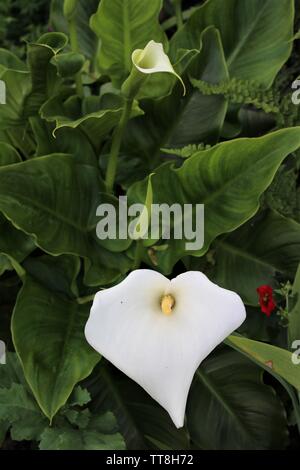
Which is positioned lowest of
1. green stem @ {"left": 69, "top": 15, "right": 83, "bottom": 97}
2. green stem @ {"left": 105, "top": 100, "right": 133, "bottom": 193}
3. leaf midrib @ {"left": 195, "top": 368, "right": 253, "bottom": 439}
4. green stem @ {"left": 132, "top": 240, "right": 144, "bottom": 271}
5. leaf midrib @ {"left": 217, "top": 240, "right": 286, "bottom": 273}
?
leaf midrib @ {"left": 195, "top": 368, "right": 253, "bottom": 439}

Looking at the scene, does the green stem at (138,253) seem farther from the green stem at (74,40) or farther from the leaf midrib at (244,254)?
the green stem at (74,40)

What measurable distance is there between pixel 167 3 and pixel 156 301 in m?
0.88

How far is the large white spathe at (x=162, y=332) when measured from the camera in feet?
2.33

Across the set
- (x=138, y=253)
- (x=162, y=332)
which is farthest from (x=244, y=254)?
(x=162, y=332)

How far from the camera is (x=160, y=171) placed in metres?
0.95

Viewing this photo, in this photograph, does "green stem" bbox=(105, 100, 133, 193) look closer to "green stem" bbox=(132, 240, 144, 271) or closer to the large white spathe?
"green stem" bbox=(132, 240, 144, 271)

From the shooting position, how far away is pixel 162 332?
737 mm

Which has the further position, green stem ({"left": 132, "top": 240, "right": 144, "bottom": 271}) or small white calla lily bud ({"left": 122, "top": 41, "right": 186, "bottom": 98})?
green stem ({"left": 132, "top": 240, "right": 144, "bottom": 271})

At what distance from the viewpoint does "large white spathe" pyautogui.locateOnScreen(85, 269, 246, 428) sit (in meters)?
0.71

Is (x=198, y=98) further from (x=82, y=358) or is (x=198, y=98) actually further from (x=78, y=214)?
(x=82, y=358)

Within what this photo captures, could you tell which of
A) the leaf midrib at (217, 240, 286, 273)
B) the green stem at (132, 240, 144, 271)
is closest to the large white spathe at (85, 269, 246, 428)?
the green stem at (132, 240, 144, 271)

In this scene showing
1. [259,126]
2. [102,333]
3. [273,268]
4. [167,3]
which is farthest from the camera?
[167,3]
